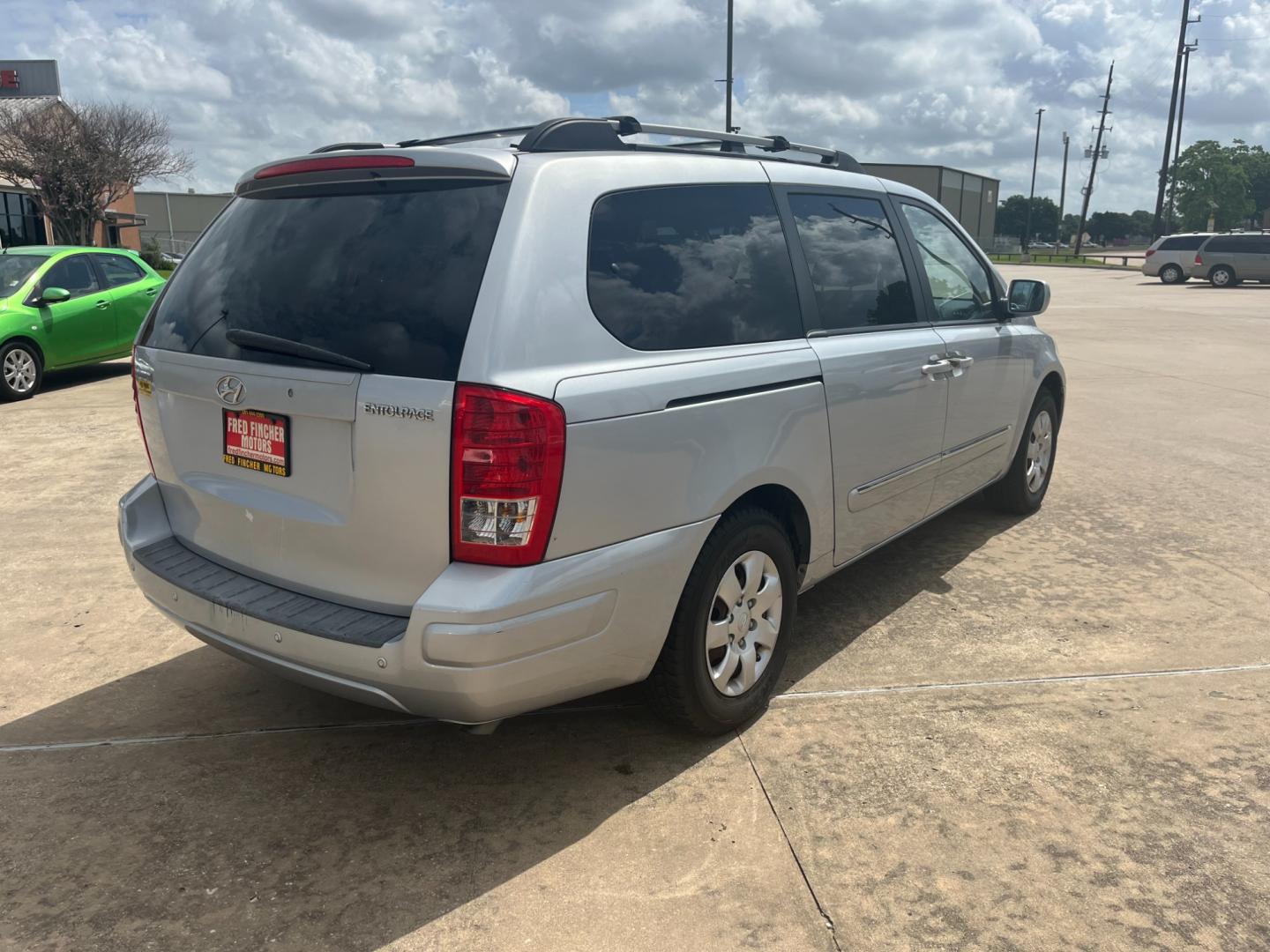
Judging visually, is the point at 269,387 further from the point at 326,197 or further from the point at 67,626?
the point at 67,626

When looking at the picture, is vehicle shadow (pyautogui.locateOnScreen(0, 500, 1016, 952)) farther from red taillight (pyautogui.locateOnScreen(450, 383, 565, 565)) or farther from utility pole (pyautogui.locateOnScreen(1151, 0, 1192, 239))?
utility pole (pyautogui.locateOnScreen(1151, 0, 1192, 239))

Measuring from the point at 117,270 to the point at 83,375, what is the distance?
1.51 m

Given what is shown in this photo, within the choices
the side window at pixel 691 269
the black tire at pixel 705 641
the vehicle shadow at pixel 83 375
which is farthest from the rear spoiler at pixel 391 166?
the vehicle shadow at pixel 83 375

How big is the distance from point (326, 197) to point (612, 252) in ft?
2.85

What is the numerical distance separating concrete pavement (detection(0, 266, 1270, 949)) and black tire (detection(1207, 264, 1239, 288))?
110 ft

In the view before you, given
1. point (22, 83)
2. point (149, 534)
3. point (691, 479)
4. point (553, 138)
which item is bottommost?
point (149, 534)

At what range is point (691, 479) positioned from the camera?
292 cm

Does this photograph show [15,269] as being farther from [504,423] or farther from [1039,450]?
[504,423]

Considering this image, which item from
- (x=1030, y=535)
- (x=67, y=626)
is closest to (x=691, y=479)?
(x=67, y=626)

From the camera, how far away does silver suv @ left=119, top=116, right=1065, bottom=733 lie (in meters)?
2.54

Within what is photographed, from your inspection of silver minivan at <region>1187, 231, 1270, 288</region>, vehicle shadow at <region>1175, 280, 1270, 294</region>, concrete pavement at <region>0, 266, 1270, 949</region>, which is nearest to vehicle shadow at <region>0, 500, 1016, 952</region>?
concrete pavement at <region>0, 266, 1270, 949</region>

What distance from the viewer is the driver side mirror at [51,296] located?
10.1 meters

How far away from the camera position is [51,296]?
400 inches

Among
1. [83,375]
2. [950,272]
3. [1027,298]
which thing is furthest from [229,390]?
[83,375]
